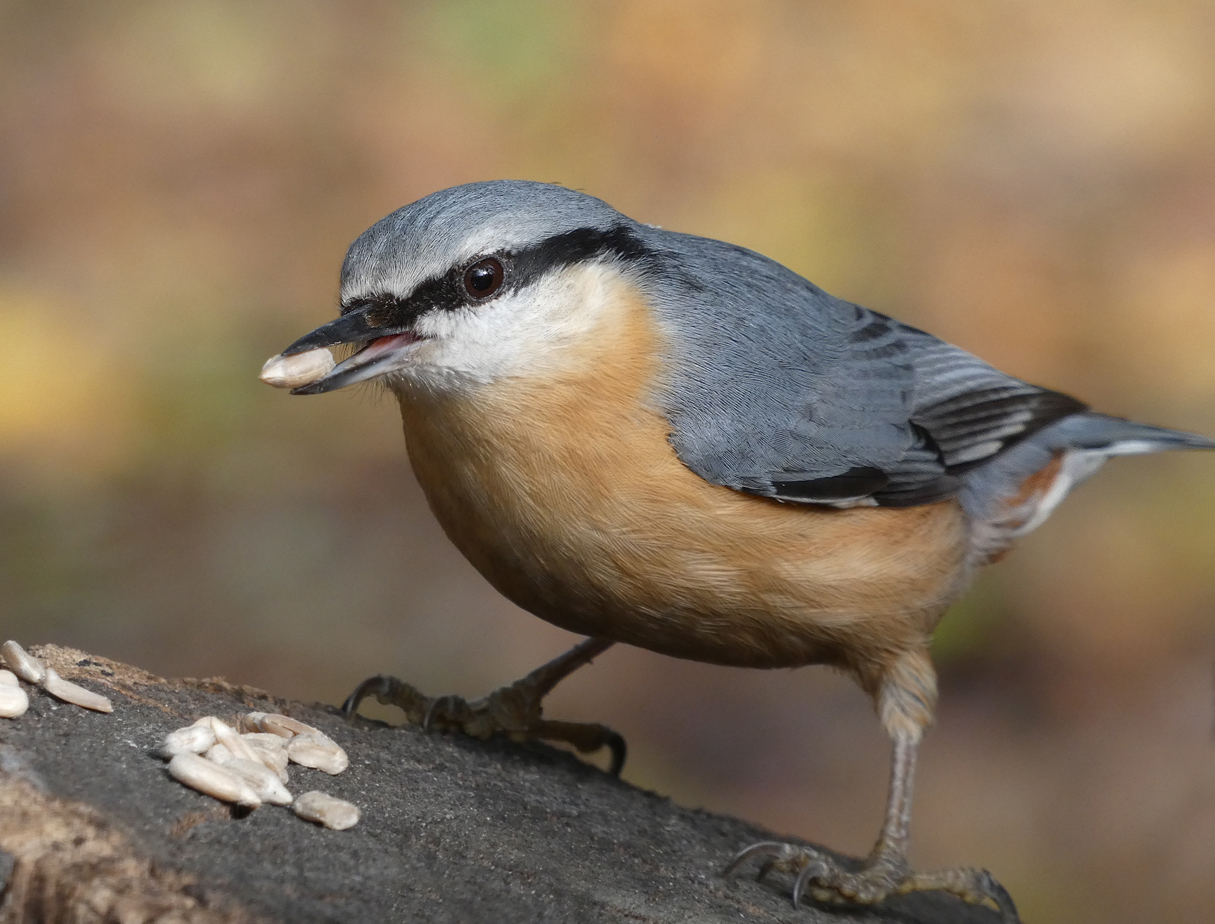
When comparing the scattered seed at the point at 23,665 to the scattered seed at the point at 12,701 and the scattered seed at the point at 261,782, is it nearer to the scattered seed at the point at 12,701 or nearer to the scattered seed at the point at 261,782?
the scattered seed at the point at 12,701

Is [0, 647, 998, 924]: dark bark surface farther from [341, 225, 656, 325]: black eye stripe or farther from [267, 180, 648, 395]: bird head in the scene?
[341, 225, 656, 325]: black eye stripe

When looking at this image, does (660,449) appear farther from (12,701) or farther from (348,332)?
(12,701)

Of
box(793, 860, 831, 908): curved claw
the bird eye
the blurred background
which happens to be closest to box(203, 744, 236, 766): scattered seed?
the bird eye

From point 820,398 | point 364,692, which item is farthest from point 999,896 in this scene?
point 364,692

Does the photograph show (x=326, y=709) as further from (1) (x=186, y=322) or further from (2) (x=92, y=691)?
(1) (x=186, y=322)

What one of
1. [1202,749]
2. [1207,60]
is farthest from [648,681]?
[1207,60]

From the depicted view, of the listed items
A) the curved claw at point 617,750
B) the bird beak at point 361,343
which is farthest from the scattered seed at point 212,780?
the curved claw at point 617,750
